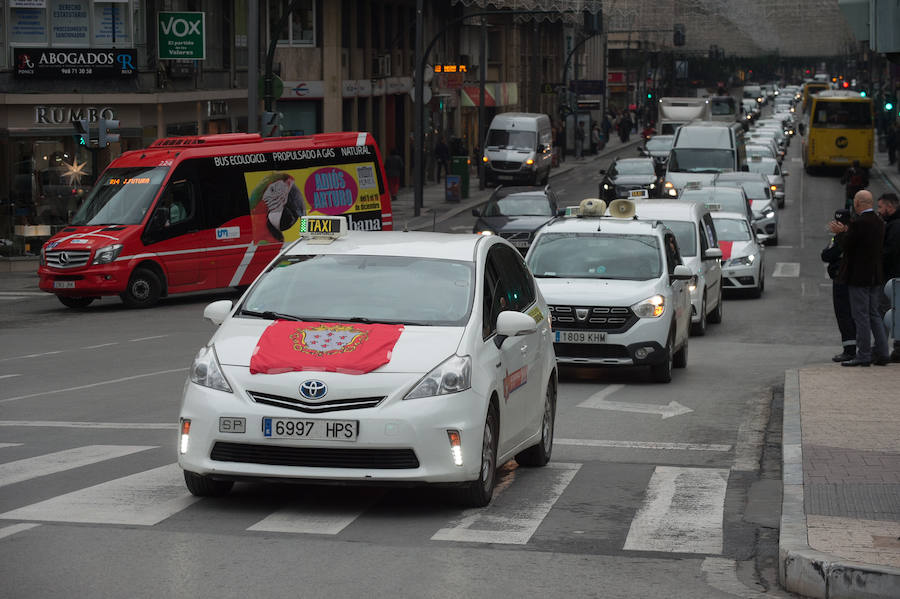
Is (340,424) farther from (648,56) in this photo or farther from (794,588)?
(648,56)

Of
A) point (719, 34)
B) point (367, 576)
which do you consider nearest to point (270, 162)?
point (367, 576)

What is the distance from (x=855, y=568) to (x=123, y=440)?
643cm

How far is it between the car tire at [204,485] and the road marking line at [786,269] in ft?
82.9

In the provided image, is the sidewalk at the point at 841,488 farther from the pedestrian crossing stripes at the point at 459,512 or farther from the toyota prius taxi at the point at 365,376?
the toyota prius taxi at the point at 365,376

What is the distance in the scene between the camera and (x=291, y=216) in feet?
96.0

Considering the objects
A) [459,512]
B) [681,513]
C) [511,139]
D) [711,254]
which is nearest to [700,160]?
[511,139]

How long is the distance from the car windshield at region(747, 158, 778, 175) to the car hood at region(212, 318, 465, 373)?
4445 cm

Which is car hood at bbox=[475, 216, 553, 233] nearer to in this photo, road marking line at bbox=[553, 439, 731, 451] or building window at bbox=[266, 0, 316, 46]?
building window at bbox=[266, 0, 316, 46]

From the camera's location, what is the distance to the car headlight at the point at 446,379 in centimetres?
848

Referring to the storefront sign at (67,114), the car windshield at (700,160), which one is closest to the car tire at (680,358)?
the storefront sign at (67,114)

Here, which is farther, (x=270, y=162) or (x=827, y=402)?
(x=270, y=162)

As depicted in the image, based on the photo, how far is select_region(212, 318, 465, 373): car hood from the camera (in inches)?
337

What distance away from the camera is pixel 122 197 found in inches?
1061

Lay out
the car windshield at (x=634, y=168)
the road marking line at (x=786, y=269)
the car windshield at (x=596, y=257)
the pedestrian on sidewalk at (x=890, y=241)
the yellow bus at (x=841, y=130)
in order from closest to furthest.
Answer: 1. the pedestrian on sidewalk at (x=890, y=241)
2. the car windshield at (x=596, y=257)
3. the road marking line at (x=786, y=269)
4. the car windshield at (x=634, y=168)
5. the yellow bus at (x=841, y=130)
